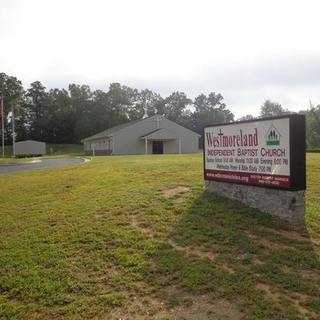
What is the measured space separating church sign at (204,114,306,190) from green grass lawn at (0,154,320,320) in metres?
0.68

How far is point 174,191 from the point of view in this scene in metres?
11.3

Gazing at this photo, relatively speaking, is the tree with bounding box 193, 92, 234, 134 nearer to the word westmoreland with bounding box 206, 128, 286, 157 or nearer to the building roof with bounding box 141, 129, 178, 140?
the building roof with bounding box 141, 129, 178, 140

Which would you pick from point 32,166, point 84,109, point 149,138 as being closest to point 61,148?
point 84,109

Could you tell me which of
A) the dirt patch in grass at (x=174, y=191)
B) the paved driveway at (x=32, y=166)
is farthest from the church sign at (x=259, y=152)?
the paved driveway at (x=32, y=166)

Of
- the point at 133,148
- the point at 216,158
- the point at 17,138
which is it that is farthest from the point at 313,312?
the point at 17,138

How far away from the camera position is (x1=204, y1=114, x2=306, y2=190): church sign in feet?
28.9

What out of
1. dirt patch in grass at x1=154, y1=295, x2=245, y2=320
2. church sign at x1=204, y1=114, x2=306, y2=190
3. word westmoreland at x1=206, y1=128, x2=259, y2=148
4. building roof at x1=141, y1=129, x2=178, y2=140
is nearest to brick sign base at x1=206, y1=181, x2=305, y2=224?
church sign at x1=204, y1=114, x2=306, y2=190

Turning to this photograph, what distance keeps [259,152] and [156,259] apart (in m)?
3.36

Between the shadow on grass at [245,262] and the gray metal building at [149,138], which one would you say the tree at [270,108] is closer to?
the gray metal building at [149,138]

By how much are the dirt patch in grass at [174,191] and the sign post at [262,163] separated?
609mm

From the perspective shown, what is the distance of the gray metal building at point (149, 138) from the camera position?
5350 cm

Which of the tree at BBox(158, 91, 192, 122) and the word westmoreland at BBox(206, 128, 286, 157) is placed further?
the tree at BBox(158, 91, 192, 122)

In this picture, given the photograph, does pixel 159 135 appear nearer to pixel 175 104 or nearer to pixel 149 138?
pixel 149 138

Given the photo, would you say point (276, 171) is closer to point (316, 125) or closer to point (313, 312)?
point (313, 312)
